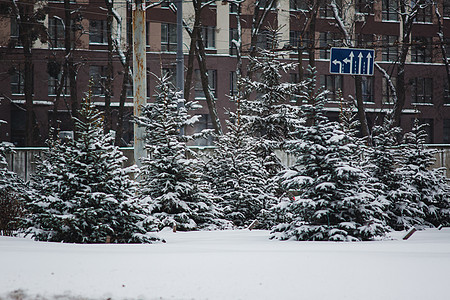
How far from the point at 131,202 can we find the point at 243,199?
7.84 meters

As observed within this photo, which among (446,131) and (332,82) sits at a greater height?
(332,82)

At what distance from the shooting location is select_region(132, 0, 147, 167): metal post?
17.6m

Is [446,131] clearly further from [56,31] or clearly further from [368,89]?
[56,31]

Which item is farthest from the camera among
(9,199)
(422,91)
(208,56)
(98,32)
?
(422,91)

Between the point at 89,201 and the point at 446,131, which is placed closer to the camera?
the point at 89,201

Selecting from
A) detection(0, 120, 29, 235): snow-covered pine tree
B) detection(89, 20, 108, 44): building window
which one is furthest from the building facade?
detection(0, 120, 29, 235): snow-covered pine tree

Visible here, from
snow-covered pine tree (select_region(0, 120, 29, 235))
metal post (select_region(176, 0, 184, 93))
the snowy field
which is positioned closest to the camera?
the snowy field

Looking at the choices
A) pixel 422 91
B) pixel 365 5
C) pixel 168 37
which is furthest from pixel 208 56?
pixel 422 91

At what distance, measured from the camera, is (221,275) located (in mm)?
7082

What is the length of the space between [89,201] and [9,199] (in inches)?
219

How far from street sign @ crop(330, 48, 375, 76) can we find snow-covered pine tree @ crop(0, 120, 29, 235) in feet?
32.0

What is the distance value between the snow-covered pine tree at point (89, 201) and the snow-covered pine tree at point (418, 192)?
8784mm

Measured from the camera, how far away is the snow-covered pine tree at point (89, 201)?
37.2 ft

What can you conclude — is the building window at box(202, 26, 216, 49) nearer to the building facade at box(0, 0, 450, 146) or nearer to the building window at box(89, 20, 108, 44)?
the building facade at box(0, 0, 450, 146)
